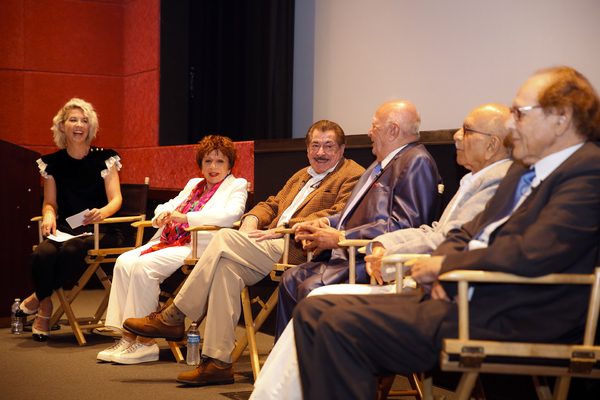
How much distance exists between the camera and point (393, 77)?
203 inches

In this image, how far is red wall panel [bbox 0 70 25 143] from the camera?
634cm

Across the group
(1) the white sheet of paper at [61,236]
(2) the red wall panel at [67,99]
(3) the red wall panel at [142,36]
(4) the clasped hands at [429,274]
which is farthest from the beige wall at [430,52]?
(1) the white sheet of paper at [61,236]

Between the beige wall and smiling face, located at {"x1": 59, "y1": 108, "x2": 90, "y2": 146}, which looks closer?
the beige wall

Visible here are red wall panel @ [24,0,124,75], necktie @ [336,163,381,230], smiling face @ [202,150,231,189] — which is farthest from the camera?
red wall panel @ [24,0,124,75]

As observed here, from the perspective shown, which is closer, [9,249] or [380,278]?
[380,278]

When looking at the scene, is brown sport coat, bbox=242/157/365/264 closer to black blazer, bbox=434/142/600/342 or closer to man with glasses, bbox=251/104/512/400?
man with glasses, bbox=251/104/512/400

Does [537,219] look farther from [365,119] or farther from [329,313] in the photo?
[365,119]

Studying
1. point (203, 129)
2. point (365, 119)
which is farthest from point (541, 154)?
point (203, 129)

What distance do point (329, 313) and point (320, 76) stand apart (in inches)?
173

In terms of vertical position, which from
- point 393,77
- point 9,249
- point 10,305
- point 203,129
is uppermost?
point 393,77

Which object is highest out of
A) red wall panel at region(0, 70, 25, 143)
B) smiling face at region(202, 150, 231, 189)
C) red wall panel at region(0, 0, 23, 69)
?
red wall panel at region(0, 0, 23, 69)

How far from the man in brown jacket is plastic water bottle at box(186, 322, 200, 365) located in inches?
8.7

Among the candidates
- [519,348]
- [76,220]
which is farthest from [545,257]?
[76,220]

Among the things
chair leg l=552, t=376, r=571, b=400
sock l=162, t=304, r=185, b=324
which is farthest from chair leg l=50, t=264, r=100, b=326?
chair leg l=552, t=376, r=571, b=400
